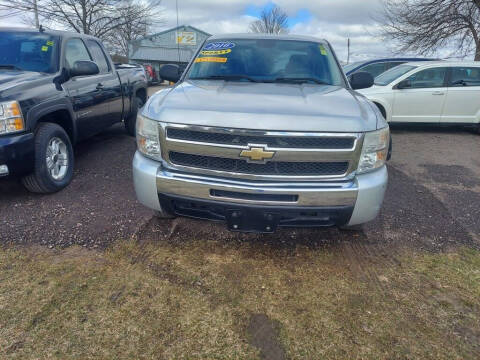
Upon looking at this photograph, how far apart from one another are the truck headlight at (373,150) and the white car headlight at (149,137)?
151cm

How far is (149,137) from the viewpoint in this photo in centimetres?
257

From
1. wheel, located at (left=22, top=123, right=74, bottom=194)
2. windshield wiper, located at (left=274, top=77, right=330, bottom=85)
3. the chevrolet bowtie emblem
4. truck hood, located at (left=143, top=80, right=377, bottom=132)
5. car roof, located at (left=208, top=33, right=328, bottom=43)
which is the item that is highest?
car roof, located at (left=208, top=33, right=328, bottom=43)

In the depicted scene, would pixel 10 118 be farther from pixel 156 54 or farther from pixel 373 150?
pixel 156 54

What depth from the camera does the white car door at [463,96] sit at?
7.91 m

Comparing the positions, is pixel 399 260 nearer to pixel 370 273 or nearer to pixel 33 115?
pixel 370 273

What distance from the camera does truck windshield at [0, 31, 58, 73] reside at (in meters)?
4.23

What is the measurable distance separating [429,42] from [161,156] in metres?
18.2

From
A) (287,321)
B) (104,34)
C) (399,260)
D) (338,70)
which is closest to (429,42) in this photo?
(338,70)

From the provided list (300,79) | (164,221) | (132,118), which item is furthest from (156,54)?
(164,221)

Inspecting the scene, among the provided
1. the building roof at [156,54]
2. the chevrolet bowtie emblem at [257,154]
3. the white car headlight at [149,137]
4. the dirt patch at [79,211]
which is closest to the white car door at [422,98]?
the dirt patch at [79,211]

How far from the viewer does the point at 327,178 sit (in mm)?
2475

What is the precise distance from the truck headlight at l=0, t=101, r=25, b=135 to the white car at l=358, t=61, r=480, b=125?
6.99 metres

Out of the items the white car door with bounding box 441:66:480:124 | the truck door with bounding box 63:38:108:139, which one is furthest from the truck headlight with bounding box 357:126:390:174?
the white car door with bounding box 441:66:480:124

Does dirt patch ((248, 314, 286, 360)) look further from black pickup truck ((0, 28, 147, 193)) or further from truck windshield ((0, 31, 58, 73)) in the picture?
truck windshield ((0, 31, 58, 73))
